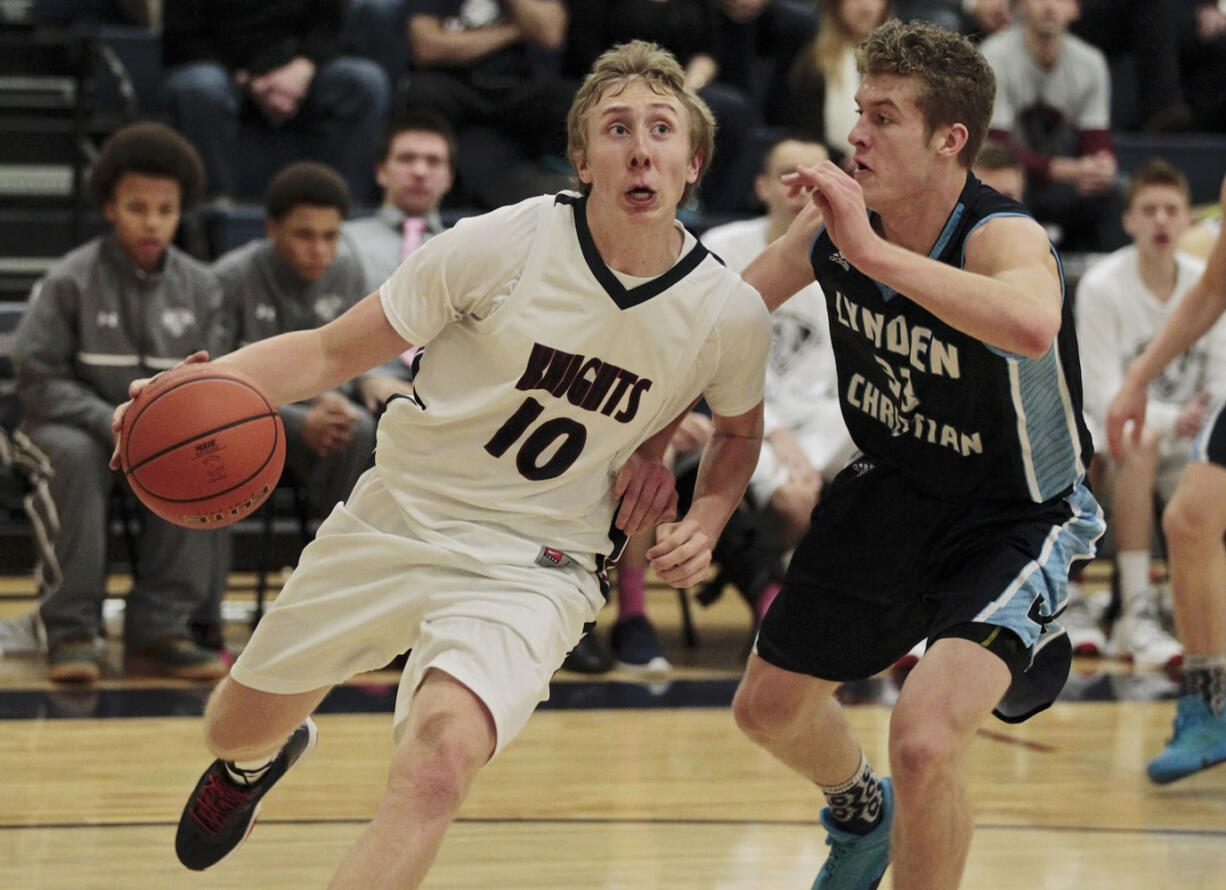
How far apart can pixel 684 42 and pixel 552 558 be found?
5888 millimetres

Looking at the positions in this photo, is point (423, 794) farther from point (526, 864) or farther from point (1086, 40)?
point (1086, 40)

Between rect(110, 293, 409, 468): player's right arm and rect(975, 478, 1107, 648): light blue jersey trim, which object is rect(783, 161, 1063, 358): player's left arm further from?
rect(110, 293, 409, 468): player's right arm

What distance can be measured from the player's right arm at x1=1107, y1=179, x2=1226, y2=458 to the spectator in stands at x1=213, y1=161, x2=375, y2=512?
2.91 meters

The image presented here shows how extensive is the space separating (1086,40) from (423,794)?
320 inches

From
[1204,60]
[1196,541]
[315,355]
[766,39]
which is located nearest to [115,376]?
[315,355]

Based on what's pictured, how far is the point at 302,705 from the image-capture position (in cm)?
362

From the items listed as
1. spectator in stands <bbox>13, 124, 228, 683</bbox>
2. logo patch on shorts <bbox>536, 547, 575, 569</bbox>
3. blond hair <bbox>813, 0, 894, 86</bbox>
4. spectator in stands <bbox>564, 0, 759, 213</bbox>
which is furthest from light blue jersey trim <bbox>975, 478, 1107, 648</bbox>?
spectator in stands <bbox>564, 0, 759, 213</bbox>

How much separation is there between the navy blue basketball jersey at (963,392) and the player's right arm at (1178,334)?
1.25m

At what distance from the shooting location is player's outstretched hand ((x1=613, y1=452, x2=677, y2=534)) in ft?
11.4

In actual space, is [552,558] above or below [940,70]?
below

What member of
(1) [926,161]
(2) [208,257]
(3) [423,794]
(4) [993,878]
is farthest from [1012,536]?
(2) [208,257]

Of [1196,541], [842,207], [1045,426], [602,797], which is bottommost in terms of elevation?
[602,797]

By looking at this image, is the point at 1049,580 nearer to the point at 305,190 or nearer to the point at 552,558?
the point at 552,558

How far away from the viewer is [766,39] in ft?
31.9
